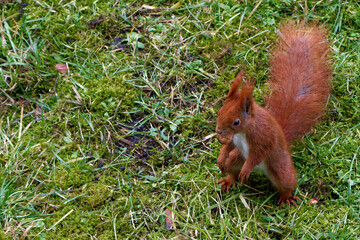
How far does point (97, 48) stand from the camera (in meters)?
3.43

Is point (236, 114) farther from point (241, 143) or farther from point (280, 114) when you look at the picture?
point (280, 114)

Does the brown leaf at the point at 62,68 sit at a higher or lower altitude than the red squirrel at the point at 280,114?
lower

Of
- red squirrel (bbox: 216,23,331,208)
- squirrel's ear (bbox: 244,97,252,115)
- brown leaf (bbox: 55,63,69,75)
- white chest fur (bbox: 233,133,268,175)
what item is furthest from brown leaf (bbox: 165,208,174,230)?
brown leaf (bbox: 55,63,69,75)

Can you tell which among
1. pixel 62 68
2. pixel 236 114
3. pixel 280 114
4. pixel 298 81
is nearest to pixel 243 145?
pixel 236 114

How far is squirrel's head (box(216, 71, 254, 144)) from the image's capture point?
7.19 ft

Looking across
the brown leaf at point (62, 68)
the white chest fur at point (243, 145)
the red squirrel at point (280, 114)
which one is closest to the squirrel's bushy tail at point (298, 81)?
the red squirrel at point (280, 114)

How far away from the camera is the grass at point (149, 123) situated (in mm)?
2602

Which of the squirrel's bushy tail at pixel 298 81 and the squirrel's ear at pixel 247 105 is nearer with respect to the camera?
the squirrel's ear at pixel 247 105

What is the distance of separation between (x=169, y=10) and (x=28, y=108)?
1.33m

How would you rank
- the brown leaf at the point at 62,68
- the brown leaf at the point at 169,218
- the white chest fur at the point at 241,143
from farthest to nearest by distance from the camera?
the brown leaf at the point at 62,68 < the brown leaf at the point at 169,218 < the white chest fur at the point at 241,143

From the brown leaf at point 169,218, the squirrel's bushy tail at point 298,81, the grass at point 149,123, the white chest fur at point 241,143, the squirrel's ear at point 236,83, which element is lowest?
the brown leaf at point 169,218

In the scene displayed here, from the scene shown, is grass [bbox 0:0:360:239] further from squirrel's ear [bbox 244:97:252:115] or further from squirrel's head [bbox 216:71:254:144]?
squirrel's ear [bbox 244:97:252:115]

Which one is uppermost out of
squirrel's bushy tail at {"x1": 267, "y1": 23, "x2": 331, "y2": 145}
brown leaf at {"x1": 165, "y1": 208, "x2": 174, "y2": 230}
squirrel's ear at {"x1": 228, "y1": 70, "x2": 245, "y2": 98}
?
squirrel's ear at {"x1": 228, "y1": 70, "x2": 245, "y2": 98}

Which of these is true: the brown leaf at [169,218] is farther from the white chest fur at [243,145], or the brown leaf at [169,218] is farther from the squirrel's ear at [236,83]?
the squirrel's ear at [236,83]
